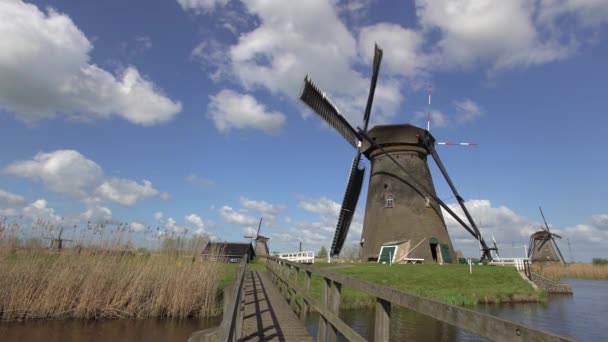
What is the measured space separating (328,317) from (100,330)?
758cm

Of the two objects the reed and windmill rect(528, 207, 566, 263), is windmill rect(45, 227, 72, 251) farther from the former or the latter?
windmill rect(528, 207, 566, 263)

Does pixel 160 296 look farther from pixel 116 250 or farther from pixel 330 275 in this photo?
pixel 330 275

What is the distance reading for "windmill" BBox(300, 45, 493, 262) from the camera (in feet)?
76.5

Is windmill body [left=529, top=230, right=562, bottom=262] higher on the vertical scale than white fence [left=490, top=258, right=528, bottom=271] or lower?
higher

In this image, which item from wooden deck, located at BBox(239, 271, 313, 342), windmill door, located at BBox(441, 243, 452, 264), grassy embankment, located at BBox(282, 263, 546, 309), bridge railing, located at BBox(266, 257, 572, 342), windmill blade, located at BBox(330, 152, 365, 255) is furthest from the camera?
windmill blade, located at BBox(330, 152, 365, 255)

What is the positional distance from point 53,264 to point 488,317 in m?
11.0

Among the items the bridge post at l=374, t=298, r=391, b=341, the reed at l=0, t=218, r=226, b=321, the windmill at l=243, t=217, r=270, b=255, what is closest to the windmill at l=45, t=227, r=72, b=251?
the reed at l=0, t=218, r=226, b=321

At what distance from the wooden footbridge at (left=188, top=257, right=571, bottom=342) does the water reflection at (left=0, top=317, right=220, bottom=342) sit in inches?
75.8

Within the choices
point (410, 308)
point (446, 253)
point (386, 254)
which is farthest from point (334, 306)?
point (446, 253)

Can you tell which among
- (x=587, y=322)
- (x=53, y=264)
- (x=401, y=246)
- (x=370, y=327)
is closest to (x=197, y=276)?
(x=53, y=264)

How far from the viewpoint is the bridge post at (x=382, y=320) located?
107 inches

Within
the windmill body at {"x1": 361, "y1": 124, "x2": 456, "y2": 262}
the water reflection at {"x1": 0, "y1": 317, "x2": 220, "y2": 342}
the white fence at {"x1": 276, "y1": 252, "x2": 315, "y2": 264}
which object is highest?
the windmill body at {"x1": 361, "y1": 124, "x2": 456, "y2": 262}

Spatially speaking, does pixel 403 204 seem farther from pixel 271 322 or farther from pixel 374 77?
pixel 271 322

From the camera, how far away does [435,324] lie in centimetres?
1167
